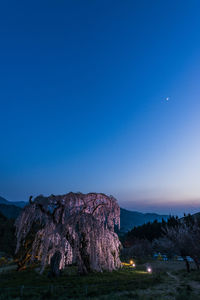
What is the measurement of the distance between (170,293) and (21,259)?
18084 mm

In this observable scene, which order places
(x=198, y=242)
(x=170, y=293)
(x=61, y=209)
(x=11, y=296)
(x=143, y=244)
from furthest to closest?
(x=143, y=244)
(x=198, y=242)
(x=61, y=209)
(x=170, y=293)
(x=11, y=296)

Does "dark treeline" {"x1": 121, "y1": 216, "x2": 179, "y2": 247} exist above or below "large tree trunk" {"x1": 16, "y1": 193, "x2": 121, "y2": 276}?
above

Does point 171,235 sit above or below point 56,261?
above

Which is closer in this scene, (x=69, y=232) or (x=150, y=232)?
(x=69, y=232)

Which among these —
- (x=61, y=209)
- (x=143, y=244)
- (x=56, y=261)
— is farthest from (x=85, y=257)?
(x=143, y=244)

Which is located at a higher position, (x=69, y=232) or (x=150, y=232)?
(x=150, y=232)

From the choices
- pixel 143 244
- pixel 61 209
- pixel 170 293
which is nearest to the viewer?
pixel 170 293

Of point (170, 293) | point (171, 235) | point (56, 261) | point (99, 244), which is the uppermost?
point (171, 235)

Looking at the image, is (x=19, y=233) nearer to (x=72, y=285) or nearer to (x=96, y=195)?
(x=72, y=285)

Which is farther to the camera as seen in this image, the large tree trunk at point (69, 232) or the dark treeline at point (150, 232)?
the dark treeline at point (150, 232)

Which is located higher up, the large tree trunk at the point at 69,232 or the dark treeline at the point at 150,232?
the dark treeline at the point at 150,232

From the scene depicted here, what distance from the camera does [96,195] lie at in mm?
16688

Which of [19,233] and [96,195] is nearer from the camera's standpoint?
[19,233]

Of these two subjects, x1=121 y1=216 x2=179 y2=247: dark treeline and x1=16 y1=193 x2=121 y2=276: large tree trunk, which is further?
x1=121 y1=216 x2=179 y2=247: dark treeline
